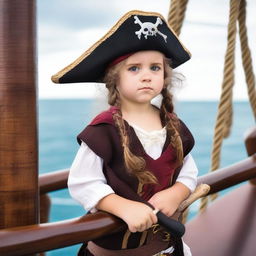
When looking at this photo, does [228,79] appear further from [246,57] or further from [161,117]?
Result: [161,117]

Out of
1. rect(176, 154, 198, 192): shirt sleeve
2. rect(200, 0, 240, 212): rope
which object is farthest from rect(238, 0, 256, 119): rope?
rect(176, 154, 198, 192): shirt sleeve

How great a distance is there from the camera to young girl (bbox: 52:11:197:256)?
112cm

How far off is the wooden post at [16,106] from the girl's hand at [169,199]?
0.24 meters

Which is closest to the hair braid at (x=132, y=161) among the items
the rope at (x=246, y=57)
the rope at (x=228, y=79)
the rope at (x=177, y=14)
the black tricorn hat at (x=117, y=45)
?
the black tricorn hat at (x=117, y=45)

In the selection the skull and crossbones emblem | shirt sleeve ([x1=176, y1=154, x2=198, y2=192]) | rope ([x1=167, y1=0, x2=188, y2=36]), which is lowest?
shirt sleeve ([x1=176, y1=154, x2=198, y2=192])

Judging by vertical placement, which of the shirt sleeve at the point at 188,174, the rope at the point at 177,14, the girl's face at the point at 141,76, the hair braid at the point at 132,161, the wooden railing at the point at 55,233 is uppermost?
the rope at the point at 177,14

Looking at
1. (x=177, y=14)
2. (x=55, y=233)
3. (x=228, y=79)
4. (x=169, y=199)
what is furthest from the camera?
(x=228, y=79)

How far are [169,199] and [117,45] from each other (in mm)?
311

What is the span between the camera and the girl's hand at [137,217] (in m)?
1.09

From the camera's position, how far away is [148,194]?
1171 millimetres

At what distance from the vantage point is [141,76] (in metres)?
1.14

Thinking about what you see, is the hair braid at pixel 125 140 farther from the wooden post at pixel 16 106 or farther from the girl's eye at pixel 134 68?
the wooden post at pixel 16 106

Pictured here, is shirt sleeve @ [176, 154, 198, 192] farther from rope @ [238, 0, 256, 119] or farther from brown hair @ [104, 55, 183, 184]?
rope @ [238, 0, 256, 119]

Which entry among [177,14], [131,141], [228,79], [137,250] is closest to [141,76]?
[131,141]
